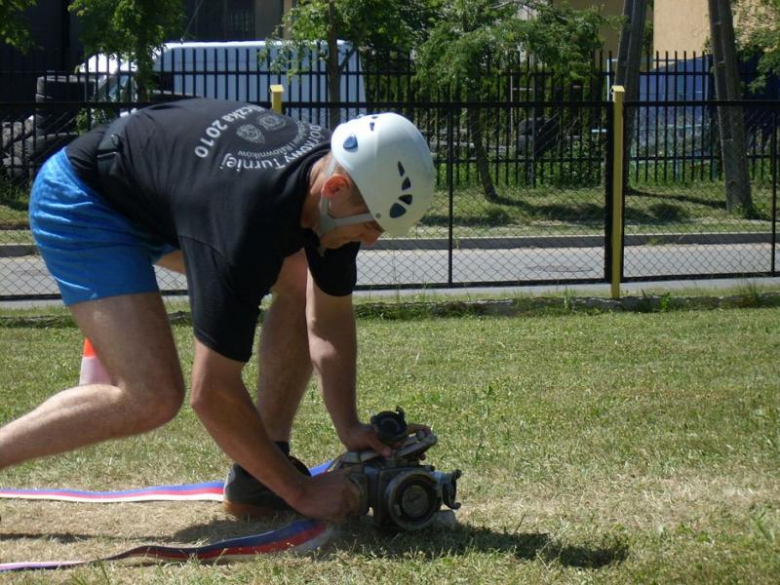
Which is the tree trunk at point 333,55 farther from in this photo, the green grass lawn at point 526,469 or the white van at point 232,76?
the green grass lawn at point 526,469

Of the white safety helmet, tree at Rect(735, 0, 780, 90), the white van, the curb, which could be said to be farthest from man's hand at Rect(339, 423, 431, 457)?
tree at Rect(735, 0, 780, 90)

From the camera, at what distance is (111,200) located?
12.4ft

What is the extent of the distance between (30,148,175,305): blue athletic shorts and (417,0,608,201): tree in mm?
14684

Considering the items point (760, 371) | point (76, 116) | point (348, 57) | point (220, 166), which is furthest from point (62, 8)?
point (220, 166)

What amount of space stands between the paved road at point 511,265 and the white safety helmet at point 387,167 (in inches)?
267

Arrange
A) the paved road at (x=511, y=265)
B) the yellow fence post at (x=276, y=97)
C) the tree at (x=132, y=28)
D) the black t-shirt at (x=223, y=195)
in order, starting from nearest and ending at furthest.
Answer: the black t-shirt at (x=223, y=195) → the yellow fence post at (x=276, y=97) → the paved road at (x=511, y=265) → the tree at (x=132, y=28)

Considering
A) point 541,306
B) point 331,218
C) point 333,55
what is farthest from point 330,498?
point 333,55

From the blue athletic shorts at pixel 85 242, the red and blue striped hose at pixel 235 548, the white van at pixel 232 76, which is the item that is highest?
the white van at pixel 232 76

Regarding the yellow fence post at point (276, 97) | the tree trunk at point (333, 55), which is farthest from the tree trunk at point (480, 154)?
the tree trunk at point (333, 55)

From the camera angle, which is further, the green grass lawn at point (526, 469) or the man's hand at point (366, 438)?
the man's hand at point (366, 438)

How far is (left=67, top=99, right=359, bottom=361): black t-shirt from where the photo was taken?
132 inches

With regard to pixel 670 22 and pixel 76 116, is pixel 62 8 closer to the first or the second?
pixel 670 22

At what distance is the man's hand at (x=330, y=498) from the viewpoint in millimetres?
3770

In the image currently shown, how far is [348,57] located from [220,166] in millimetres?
15817
